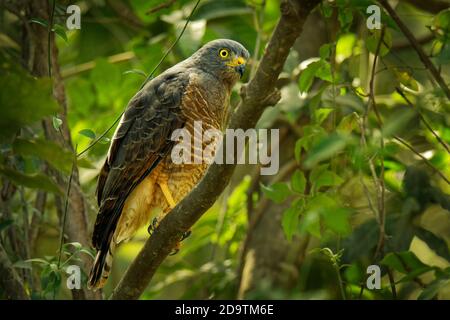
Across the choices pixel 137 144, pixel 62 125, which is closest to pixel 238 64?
pixel 137 144

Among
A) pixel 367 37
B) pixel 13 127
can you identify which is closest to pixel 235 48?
pixel 367 37

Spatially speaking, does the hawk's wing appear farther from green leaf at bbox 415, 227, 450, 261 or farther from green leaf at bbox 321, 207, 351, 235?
green leaf at bbox 415, 227, 450, 261

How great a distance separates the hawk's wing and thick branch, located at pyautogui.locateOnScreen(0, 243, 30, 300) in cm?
42

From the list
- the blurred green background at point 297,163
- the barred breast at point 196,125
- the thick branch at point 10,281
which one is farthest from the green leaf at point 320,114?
the thick branch at point 10,281

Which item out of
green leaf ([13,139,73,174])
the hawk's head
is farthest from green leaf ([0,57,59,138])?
the hawk's head

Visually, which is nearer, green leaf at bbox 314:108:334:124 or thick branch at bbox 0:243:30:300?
thick branch at bbox 0:243:30:300

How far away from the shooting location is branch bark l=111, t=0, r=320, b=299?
2.09m

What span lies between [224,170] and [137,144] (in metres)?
0.82

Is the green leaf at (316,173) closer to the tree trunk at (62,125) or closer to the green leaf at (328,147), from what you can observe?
the green leaf at (328,147)

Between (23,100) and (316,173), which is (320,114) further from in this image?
(23,100)

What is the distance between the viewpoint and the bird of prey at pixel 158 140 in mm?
3014

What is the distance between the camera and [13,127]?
51.3 inches

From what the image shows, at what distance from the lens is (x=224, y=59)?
335 cm
